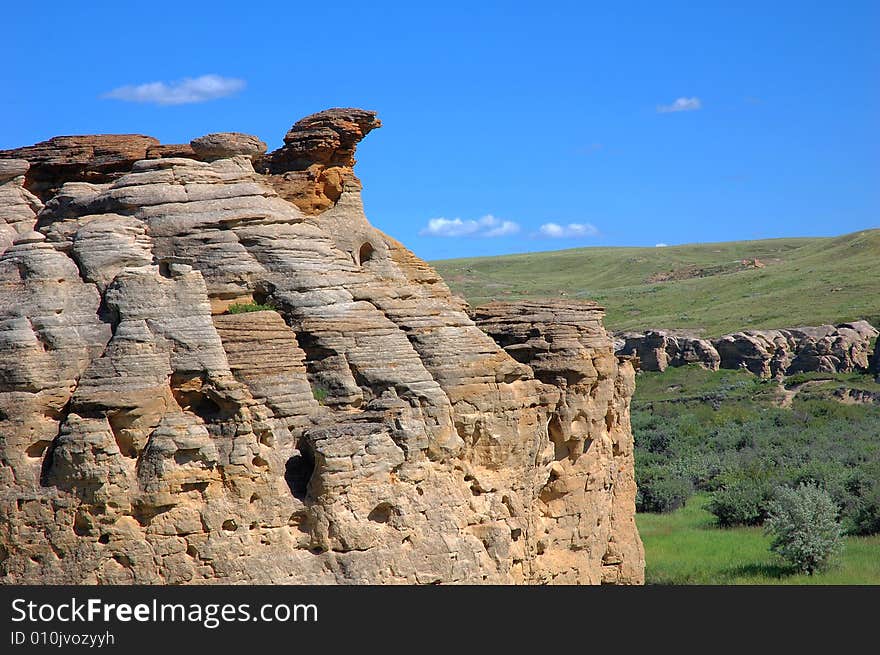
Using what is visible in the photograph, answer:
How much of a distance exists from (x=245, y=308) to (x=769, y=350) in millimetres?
63255

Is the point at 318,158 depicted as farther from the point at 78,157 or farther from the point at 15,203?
the point at 15,203

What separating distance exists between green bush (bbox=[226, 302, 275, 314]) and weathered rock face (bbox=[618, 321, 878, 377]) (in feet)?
191

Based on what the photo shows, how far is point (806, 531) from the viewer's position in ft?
93.5

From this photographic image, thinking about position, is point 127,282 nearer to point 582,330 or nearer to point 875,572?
point 582,330

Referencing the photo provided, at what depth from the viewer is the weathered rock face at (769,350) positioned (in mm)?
70562

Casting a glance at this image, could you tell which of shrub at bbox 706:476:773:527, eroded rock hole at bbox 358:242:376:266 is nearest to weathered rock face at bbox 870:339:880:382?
shrub at bbox 706:476:773:527

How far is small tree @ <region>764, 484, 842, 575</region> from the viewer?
92.1 ft

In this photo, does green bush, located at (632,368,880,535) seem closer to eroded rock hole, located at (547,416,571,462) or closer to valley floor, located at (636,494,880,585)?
valley floor, located at (636,494,880,585)

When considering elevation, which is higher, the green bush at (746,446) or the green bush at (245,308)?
the green bush at (245,308)

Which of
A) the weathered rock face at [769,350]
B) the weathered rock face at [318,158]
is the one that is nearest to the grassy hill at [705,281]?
the weathered rock face at [769,350]

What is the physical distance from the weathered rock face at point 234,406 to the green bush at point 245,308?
11 centimetres

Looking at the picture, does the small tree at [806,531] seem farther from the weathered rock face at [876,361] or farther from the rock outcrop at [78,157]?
the weathered rock face at [876,361]

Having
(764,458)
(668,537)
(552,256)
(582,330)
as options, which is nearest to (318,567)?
(582,330)

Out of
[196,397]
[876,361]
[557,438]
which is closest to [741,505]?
[557,438]
